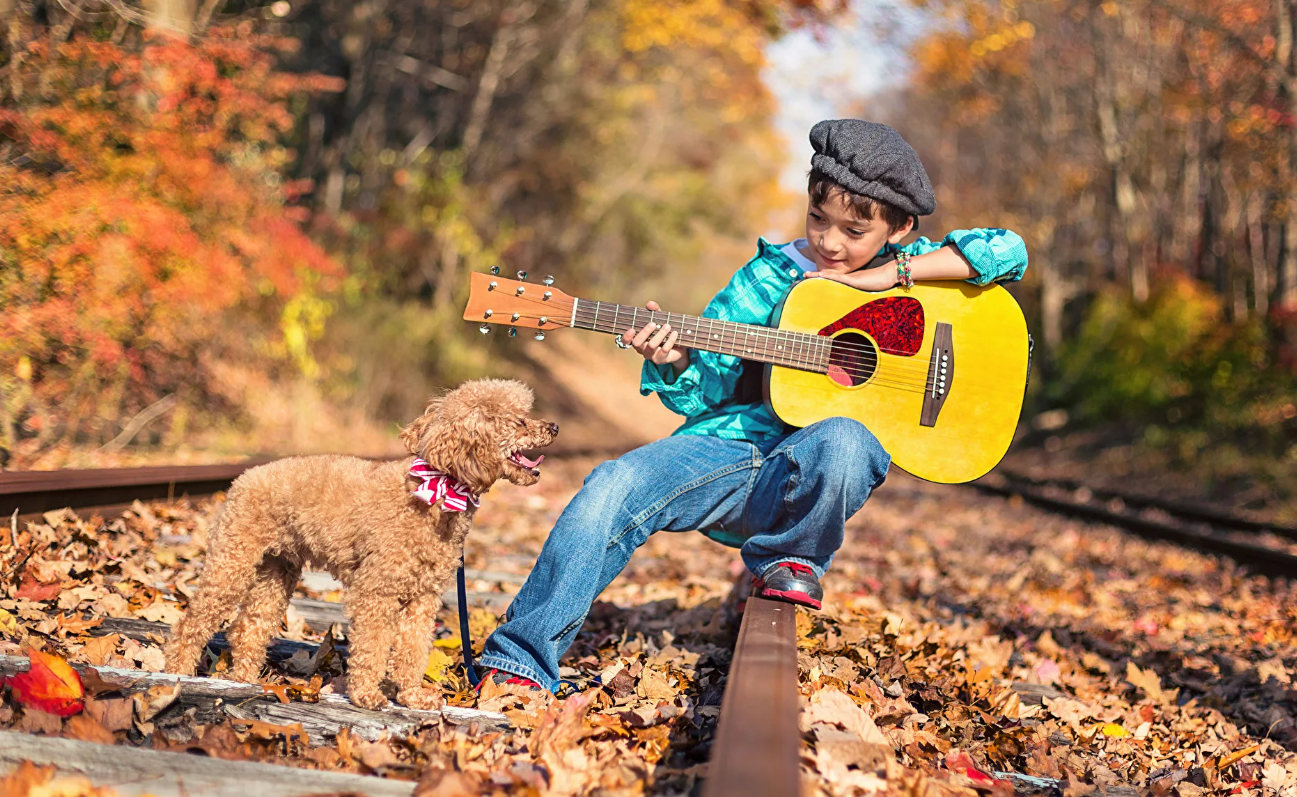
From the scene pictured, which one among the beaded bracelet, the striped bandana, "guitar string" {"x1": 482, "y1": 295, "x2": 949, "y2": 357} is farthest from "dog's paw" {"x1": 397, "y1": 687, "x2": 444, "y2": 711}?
the beaded bracelet

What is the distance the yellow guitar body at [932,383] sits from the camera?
4.79 meters

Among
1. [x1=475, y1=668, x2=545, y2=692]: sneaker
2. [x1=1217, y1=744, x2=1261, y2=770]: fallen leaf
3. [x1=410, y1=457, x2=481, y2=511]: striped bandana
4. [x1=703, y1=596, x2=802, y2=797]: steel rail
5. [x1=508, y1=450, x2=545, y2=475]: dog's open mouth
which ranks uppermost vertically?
[x1=508, y1=450, x2=545, y2=475]: dog's open mouth

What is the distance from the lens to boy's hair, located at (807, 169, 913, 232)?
4570 millimetres

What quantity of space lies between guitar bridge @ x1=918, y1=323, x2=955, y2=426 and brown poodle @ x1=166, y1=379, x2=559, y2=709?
1.72 metres

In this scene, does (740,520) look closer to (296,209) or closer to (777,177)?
(296,209)

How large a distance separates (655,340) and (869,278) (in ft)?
3.25

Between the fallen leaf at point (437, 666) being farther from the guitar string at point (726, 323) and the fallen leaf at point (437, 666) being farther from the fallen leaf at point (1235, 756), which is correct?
the fallen leaf at point (1235, 756)

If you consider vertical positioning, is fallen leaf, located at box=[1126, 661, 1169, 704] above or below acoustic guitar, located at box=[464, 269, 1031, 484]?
below

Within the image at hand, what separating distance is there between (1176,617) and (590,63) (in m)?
21.0

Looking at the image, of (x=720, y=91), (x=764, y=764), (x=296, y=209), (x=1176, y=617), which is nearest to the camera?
(x=764, y=764)

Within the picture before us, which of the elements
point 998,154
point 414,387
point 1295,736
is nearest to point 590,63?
point 414,387

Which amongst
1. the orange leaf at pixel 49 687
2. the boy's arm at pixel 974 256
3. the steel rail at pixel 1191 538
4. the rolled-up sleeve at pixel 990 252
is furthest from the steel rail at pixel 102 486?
the steel rail at pixel 1191 538

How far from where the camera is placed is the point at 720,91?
4006cm

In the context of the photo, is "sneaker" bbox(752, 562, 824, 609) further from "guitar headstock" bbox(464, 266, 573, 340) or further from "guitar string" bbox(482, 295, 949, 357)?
"guitar headstock" bbox(464, 266, 573, 340)
